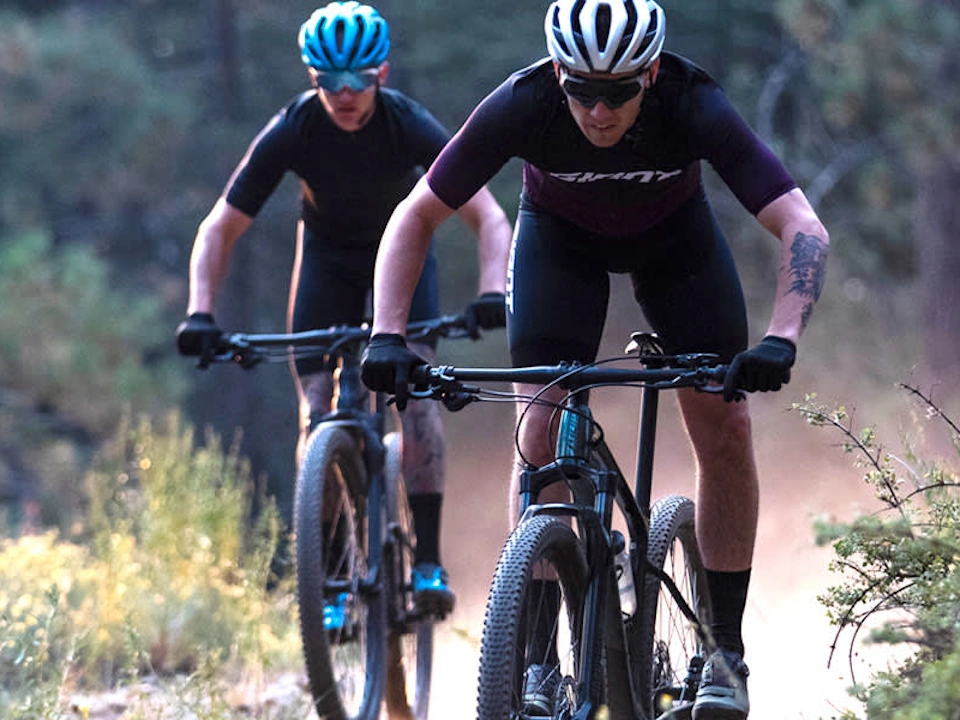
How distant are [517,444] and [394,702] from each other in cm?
253

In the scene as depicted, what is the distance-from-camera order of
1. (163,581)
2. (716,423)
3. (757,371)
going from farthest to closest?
(163,581) → (716,423) → (757,371)

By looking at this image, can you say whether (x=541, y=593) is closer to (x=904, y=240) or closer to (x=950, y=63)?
(x=950, y=63)

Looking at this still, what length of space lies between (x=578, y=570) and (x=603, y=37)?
1.27 meters

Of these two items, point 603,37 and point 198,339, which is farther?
point 198,339

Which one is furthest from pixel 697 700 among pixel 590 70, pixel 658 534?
pixel 590 70

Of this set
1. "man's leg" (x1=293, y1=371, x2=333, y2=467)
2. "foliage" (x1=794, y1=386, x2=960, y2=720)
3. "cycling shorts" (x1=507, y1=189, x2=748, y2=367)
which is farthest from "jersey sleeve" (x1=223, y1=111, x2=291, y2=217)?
"foliage" (x1=794, y1=386, x2=960, y2=720)

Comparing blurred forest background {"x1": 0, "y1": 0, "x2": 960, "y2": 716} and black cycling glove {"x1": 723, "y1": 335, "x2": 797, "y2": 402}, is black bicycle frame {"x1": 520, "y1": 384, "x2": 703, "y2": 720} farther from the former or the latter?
blurred forest background {"x1": 0, "y1": 0, "x2": 960, "y2": 716}

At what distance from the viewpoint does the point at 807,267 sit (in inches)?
161

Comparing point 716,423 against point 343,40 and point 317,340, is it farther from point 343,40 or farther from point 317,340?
point 343,40

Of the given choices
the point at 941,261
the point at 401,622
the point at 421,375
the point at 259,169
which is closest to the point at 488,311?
the point at 259,169

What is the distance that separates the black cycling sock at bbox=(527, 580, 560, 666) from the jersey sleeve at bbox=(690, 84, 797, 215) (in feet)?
3.50

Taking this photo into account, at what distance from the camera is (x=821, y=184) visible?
1861 cm

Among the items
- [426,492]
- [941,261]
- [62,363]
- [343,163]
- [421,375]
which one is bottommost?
[421,375]

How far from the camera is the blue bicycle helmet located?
6.10 meters
